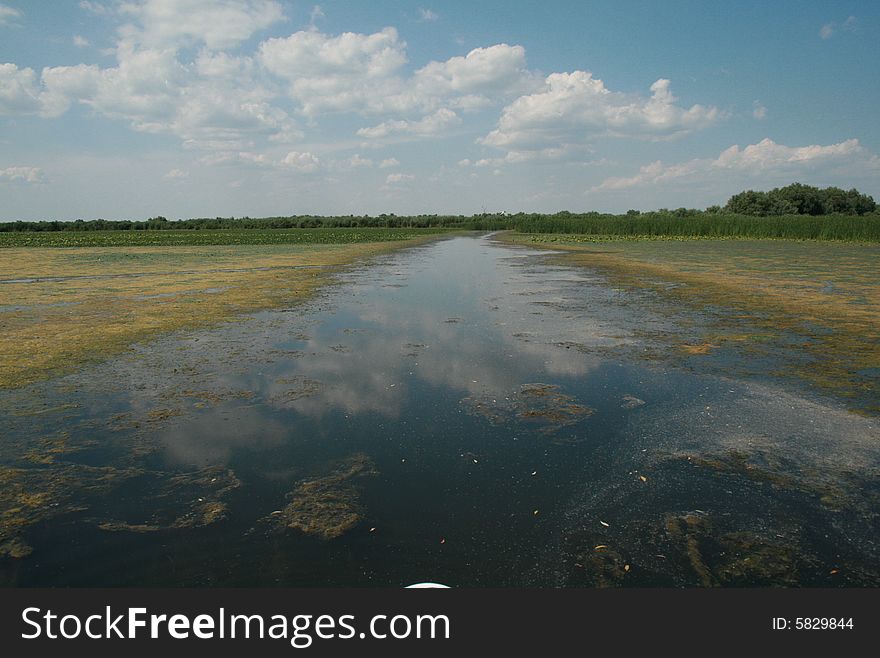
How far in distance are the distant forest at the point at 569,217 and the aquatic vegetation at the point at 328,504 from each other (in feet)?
216

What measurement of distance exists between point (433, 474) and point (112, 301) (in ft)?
49.6

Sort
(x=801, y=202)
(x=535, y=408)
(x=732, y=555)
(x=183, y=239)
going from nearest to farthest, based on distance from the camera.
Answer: (x=732, y=555)
(x=535, y=408)
(x=183, y=239)
(x=801, y=202)

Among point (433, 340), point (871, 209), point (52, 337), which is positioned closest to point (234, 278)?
point (52, 337)

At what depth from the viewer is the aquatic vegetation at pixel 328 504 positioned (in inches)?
168

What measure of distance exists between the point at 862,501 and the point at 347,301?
14.0 meters

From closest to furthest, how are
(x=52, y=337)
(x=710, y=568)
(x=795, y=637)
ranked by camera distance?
1. (x=795, y=637)
2. (x=710, y=568)
3. (x=52, y=337)

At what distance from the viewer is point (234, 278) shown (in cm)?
2298

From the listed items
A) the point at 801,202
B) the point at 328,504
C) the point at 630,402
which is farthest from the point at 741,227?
the point at 328,504

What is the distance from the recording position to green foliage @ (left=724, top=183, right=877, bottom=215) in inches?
3184

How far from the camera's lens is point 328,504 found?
461 centimetres

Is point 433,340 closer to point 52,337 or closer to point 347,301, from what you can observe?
point 347,301

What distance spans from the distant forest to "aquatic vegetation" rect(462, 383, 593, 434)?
206 ft

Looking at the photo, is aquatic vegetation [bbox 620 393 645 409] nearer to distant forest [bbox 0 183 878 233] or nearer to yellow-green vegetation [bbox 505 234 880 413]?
yellow-green vegetation [bbox 505 234 880 413]

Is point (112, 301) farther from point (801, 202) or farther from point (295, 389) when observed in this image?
point (801, 202)
